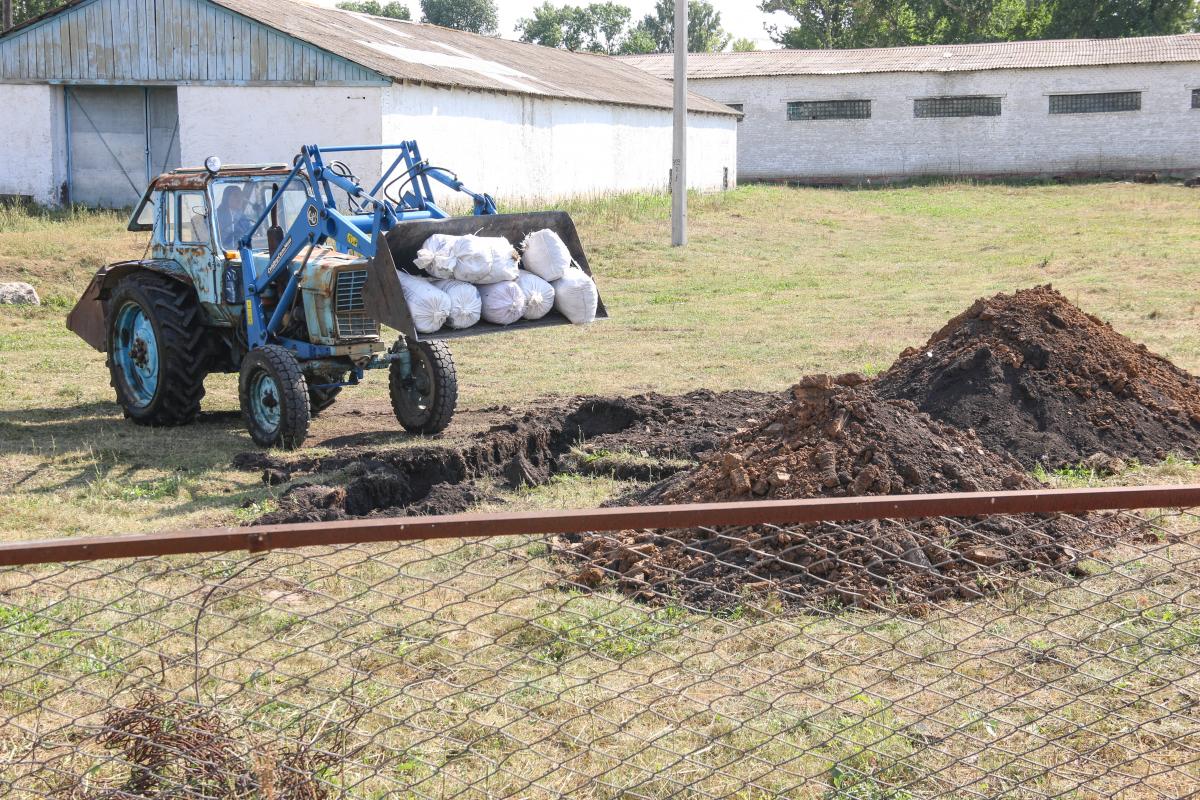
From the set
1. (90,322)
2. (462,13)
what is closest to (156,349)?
(90,322)

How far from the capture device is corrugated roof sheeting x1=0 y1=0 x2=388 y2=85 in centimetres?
2314

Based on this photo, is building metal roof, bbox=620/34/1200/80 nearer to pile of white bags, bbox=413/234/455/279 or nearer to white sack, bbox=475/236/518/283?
white sack, bbox=475/236/518/283

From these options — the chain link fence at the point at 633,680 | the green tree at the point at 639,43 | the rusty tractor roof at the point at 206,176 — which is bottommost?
the chain link fence at the point at 633,680

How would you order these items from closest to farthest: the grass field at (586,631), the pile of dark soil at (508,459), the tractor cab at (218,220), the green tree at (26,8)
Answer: the grass field at (586,631), the pile of dark soil at (508,459), the tractor cab at (218,220), the green tree at (26,8)

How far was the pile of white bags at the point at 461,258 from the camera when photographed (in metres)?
8.81

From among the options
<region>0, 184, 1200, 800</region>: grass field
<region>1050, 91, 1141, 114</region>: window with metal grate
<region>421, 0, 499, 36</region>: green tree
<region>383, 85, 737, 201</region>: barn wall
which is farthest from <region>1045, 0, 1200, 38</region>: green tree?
<region>421, 0, 499, 36</region>: green tree

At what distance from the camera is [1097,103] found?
4212 cm

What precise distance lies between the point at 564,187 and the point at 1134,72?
22.9 meters

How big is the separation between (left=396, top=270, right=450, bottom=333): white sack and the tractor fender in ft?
8.02

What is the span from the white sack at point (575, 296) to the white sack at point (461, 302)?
2.36 feet

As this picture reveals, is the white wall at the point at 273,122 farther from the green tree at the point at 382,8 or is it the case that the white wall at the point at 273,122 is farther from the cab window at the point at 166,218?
the green tree at the point at 382,8

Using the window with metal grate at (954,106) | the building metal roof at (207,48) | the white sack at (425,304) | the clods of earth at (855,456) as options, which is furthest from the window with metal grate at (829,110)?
the white sack at (425,304)

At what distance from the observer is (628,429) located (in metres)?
9.92

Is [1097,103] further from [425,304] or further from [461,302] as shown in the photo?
[425,304]
